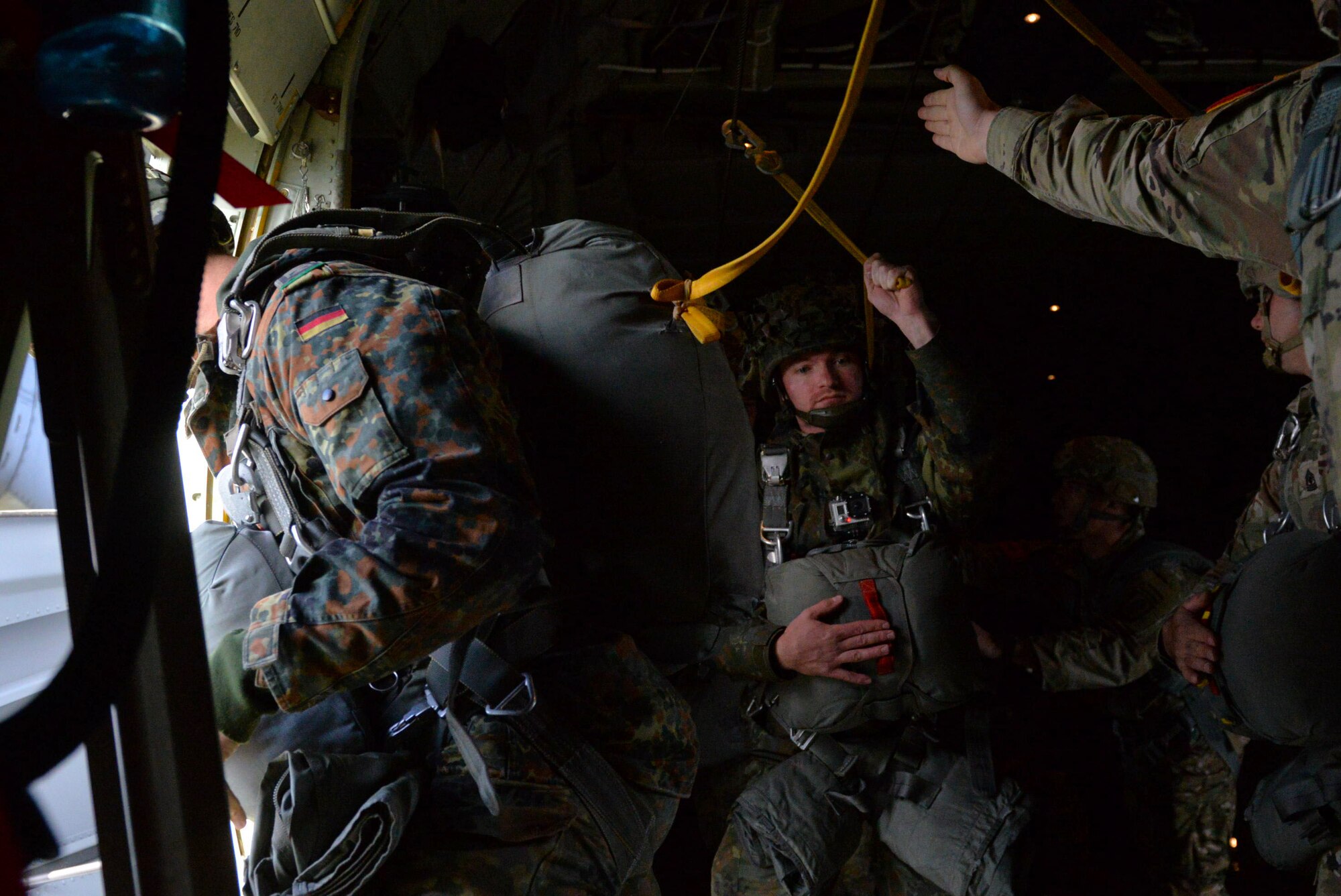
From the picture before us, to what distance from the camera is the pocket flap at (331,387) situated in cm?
122

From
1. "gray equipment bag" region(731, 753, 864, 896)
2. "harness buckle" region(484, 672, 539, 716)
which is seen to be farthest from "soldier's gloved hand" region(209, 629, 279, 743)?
"gray equipment bag" region(731, 753, 864, 896)

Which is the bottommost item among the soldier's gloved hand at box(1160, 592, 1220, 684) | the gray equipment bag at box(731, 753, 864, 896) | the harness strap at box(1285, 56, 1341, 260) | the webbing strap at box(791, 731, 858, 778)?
the gray equipment bag at box(731, 753, 864, 896)

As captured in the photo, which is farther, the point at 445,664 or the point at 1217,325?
the point at 1217,325

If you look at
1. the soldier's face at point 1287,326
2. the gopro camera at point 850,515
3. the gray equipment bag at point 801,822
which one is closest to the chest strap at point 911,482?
the gopro camera at point 850,515

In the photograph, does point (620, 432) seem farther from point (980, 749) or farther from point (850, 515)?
point (980, 749)

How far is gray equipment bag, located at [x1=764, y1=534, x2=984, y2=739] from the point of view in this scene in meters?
2.55

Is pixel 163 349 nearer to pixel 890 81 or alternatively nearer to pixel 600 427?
pixel 600 427

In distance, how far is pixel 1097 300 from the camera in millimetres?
5289

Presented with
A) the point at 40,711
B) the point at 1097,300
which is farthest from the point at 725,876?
the point at 1097,300

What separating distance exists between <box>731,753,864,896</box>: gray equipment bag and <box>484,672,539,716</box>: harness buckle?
1.54m

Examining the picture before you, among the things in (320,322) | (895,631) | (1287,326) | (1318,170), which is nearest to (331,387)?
(320,322)

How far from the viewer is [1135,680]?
10.5 feet

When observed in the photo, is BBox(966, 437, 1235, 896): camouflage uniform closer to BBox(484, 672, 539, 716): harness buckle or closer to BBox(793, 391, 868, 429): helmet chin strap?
BBox(793, 391, 868, 429): helmet chin strap

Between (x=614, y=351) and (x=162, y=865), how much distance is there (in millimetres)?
1024
